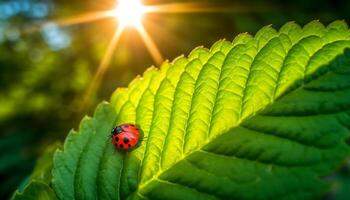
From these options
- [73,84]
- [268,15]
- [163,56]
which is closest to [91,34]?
[73,84]

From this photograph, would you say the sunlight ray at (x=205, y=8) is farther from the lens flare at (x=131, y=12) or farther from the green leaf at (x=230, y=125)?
the green leaf at (x=230, y=125)

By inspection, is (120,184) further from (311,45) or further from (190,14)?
(190,14)

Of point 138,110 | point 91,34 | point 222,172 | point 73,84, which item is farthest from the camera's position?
point 91,34

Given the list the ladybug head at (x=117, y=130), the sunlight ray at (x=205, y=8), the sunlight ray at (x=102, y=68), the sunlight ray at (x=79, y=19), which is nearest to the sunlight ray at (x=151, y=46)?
the sunlight ray at (x=205, y=8)

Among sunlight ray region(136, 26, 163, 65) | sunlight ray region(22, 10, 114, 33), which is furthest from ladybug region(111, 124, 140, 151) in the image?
sunlight ray region(22, 10, 114, 33)

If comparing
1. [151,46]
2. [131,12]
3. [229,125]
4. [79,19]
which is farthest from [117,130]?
[79,19]

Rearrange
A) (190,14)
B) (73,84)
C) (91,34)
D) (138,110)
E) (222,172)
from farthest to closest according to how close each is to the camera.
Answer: (91,34)
(73,84)
(190,14)
(138,110)
(222,172)
